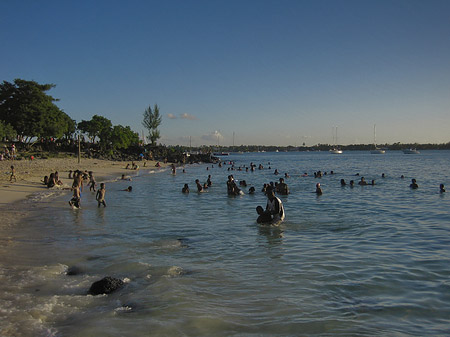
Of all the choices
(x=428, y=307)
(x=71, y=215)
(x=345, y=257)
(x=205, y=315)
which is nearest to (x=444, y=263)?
(x=345, y=257)

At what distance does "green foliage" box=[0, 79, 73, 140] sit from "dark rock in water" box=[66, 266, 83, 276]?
164 feet

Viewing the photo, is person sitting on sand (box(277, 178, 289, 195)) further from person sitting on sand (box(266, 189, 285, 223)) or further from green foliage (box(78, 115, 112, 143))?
green foliage (box(78, 115, 112, 143))

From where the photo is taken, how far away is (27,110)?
51.3 metres

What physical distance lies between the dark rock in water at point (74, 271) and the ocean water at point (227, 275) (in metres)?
0.09

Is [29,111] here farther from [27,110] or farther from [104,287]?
[104,287]

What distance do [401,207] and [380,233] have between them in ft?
25.2

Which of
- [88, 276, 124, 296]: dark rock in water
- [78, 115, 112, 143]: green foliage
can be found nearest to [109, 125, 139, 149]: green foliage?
[78, 115, 112, 143]: green foliage

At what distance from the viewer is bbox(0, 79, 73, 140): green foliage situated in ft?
169

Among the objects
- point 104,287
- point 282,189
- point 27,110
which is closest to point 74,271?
point 104,287

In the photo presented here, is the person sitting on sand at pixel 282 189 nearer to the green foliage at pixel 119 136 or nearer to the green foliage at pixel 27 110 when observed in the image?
the green foliage at pixel 27 110

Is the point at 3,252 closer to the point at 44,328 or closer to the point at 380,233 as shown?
the point at 44,328

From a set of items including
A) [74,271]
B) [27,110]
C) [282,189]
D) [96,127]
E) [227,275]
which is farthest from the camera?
[96,127]

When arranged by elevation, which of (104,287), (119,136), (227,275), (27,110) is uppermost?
(27,110)

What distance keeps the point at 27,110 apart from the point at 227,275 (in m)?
53.0
